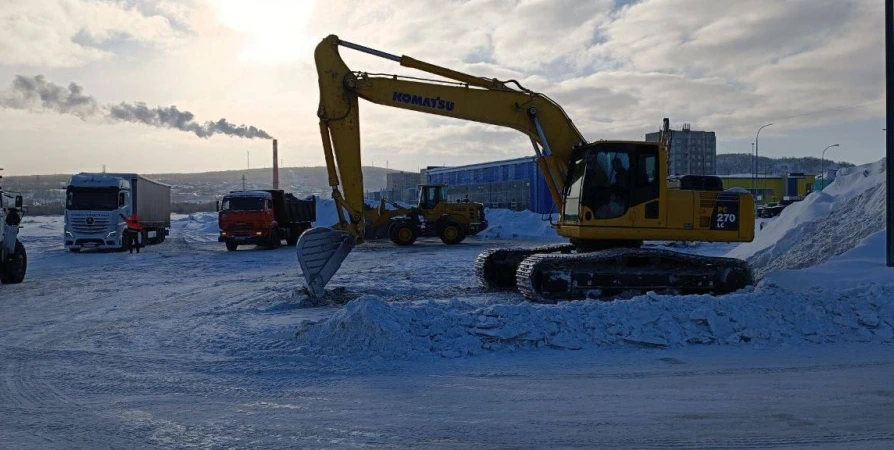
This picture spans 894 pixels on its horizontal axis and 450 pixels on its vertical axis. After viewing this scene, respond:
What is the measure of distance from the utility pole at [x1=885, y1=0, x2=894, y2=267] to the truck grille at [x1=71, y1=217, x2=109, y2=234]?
25655mm

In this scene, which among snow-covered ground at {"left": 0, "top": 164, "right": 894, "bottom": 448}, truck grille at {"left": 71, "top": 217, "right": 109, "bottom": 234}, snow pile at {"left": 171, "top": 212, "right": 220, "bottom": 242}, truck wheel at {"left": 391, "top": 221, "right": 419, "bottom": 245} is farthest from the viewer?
snow pile at {"left": 171, "top": 212, "right": 220, "bottom": 242}

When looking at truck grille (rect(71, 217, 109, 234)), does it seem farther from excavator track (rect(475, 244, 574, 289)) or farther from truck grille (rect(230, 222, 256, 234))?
excavator track (rect(475, 244, 574, 289))

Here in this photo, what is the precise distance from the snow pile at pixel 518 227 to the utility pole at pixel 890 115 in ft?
77.8

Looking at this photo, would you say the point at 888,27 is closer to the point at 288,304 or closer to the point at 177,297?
the point at 288,304

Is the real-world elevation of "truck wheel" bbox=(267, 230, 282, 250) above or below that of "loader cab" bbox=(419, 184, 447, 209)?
below

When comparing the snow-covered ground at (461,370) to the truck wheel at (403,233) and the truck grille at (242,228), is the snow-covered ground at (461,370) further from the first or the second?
the truck wheel at (403,233)

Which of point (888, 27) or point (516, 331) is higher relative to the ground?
point (888, 27)

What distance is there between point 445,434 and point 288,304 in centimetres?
759

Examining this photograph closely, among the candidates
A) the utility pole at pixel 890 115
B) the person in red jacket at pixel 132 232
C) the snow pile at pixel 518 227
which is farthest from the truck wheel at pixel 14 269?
the snow pile at pixel 518 227

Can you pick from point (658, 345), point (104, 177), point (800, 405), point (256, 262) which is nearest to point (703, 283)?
point (658, 345)

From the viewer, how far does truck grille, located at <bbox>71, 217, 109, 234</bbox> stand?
2828 cm

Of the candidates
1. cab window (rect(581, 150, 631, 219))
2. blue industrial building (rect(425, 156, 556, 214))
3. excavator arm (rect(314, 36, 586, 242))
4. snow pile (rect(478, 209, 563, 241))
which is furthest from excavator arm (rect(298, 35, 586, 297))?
blue industrial building (rect(425, 156, 556, 214))

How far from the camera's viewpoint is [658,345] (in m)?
9.36

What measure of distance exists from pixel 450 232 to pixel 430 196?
1920 mm
